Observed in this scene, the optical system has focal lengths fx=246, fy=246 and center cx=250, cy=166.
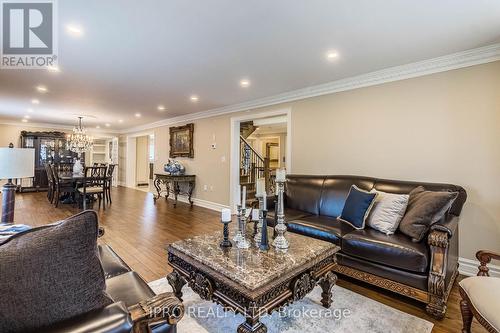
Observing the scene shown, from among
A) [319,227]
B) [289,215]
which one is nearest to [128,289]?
[319,227]

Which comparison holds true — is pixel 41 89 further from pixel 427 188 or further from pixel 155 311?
pixel 427 188

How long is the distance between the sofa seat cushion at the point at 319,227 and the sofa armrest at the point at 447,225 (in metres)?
0.80

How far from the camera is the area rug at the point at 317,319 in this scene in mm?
1774

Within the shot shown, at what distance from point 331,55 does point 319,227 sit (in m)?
1.94

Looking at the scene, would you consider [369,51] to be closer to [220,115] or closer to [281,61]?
[281,61]

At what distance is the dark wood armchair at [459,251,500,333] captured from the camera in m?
1.27

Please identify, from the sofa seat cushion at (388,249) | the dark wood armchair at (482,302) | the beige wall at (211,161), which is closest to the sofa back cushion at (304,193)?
the sofa seat cushion at (388,249)

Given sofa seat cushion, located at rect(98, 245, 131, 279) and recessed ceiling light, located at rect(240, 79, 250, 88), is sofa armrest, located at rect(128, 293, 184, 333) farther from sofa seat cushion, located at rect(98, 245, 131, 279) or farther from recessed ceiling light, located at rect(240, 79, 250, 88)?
recessed ceiling light, located at rect(240, 79, 250, 88)

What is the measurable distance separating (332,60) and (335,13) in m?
0.99

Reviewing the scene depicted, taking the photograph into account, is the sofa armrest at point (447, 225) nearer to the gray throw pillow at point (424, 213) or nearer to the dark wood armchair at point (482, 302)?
the gray throw pillow at point (424, 213)

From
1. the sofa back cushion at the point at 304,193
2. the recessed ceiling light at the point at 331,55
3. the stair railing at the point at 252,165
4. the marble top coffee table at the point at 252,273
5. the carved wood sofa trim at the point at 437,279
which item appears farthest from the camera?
the stair railing at the point at 252,165

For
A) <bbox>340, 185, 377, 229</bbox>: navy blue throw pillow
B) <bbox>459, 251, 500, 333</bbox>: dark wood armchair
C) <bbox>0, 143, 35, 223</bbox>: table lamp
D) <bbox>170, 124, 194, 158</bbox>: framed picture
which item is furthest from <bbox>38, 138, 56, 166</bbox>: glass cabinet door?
<bbox>459, 251, 500, 333</bbox>: dark wood armchair

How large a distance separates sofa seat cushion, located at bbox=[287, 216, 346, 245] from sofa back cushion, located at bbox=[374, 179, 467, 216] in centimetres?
69

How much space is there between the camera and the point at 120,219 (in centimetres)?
476
